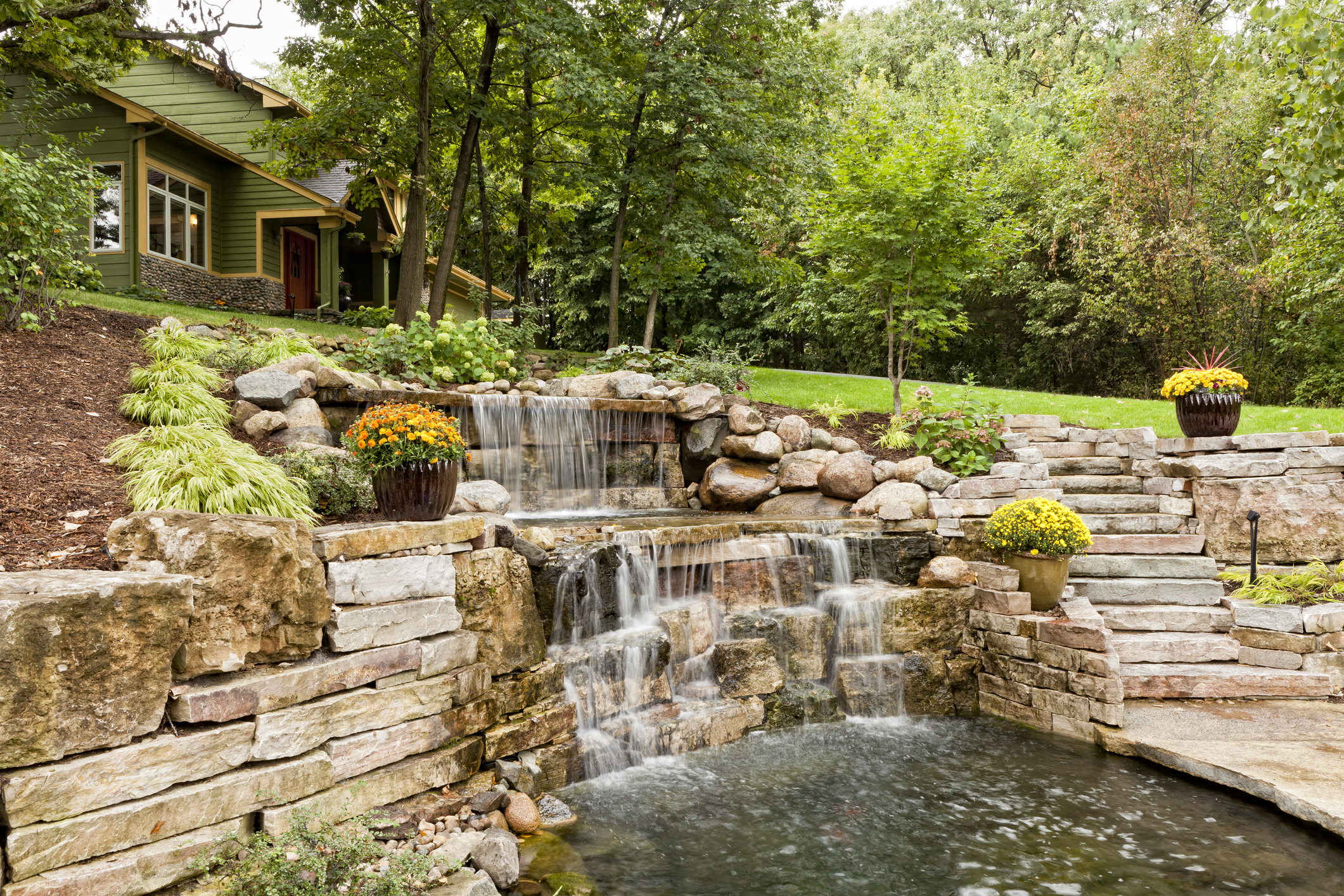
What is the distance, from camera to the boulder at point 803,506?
8.42 m

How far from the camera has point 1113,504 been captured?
25.6ft

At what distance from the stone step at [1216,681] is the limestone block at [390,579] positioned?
5053mm

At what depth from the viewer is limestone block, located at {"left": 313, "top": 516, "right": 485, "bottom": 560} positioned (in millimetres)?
3996

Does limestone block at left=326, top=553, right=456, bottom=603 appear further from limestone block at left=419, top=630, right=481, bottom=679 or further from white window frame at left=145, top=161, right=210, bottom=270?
white window frame at left=145, top=161, right=210, bottom=270

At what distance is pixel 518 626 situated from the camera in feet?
16.1

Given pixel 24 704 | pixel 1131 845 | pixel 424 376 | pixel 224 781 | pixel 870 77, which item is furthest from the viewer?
pixel 870 77

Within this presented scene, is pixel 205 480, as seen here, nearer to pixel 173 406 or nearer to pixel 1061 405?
pixel 173 406

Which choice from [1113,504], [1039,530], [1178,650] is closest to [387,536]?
[1039,530]

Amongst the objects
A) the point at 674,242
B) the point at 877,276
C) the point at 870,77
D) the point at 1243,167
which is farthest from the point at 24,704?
the point at 870,77

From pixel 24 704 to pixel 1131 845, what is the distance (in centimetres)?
523

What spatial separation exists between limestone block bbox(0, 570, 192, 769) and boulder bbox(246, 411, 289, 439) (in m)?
3.58

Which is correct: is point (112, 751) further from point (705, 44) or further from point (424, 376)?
point (705, 44)

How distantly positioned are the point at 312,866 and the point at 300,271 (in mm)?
20469

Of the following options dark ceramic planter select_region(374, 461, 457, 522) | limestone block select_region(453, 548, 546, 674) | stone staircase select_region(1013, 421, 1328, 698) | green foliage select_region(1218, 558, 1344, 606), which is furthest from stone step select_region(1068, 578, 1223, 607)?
dark ceramic planter select_region(374, 461, 457, 522)
